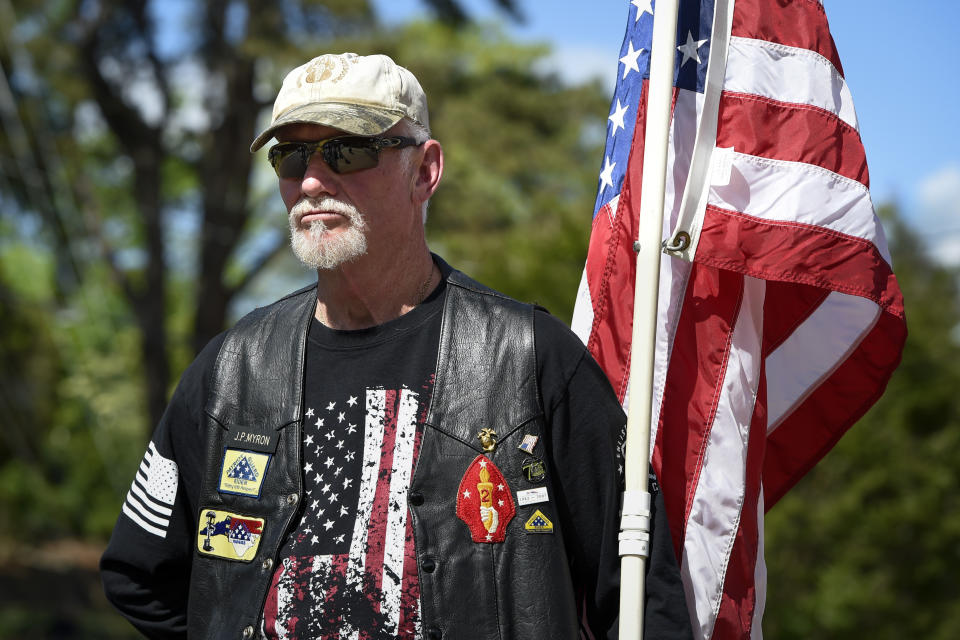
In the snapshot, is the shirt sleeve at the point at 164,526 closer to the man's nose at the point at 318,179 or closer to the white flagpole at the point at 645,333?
the man's nose at the point at 318,179

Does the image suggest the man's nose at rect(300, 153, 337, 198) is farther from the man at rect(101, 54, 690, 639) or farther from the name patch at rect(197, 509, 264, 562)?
the name patch at rect(197, 509, 264, 562)

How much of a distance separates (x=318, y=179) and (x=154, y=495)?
0.93m

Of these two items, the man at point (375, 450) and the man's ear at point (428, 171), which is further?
the man's ear at point (428, 171)

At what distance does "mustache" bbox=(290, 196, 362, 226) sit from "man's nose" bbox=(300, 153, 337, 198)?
2 cm

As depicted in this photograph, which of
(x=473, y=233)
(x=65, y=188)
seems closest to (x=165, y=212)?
(x=65, y=188)

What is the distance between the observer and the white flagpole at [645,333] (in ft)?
7.68

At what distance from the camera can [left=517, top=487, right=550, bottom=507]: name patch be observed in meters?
2.39

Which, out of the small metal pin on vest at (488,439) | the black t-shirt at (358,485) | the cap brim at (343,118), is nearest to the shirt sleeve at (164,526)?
the black t-shirt at (358,485)

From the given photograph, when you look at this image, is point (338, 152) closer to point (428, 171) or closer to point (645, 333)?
point (428, 171)

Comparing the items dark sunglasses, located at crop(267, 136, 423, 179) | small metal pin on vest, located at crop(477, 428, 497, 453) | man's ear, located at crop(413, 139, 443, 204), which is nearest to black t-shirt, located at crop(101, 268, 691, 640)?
small metal pin on vest, located at crop(477, 428, 497, 453)

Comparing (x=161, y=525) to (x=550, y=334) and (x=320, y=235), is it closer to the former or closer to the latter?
(x=320, y=235)

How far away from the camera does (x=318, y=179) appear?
262 cm

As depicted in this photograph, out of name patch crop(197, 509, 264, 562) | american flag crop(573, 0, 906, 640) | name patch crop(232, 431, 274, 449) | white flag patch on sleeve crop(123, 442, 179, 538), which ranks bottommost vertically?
name patch crop(197, 509, 264, 562)

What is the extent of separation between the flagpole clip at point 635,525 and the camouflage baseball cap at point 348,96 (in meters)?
1.06
